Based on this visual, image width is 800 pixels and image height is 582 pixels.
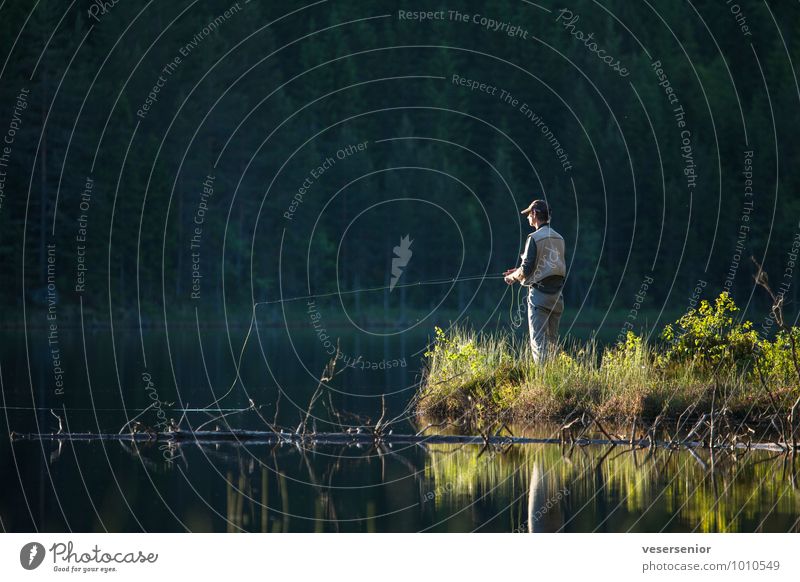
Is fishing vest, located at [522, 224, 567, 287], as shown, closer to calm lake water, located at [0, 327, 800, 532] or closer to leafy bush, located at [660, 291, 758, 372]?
leafy bush, located at [660, 291, 758, 372]

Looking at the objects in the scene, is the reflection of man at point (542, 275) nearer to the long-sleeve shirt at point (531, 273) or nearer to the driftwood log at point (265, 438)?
the long-sleeve shirt at point (531, 273)

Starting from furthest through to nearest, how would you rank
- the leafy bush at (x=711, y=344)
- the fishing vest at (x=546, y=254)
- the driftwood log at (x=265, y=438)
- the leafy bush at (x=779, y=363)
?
the leafy bush at (x=711, y=344)
the fishing vest at (x=546, y=254)
the leafy bush at (x=779, y=363)
the driftwood log at (x=265, y=438)

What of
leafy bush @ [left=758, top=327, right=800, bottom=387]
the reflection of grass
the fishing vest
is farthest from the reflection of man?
the reflection of grass

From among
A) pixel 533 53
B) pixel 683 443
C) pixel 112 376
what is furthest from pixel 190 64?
pixel 683 443

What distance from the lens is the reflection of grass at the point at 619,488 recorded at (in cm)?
920

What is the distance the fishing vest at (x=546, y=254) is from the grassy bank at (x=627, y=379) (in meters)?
0.91

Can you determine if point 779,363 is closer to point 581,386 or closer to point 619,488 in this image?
point 581,386

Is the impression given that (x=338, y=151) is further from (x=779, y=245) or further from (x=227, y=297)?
(x=779, y=245)

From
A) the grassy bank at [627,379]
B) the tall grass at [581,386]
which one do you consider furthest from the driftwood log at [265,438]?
the grassy bank at [627,379]

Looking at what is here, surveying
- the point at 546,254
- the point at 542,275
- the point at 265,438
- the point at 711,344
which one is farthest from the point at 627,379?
the point at 265,438

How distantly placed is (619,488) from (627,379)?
176 inches

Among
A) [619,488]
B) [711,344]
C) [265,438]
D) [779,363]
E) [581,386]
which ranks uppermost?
[711,344]

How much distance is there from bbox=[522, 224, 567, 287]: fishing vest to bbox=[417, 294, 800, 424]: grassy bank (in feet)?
2.99

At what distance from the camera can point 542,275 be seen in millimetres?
15836
